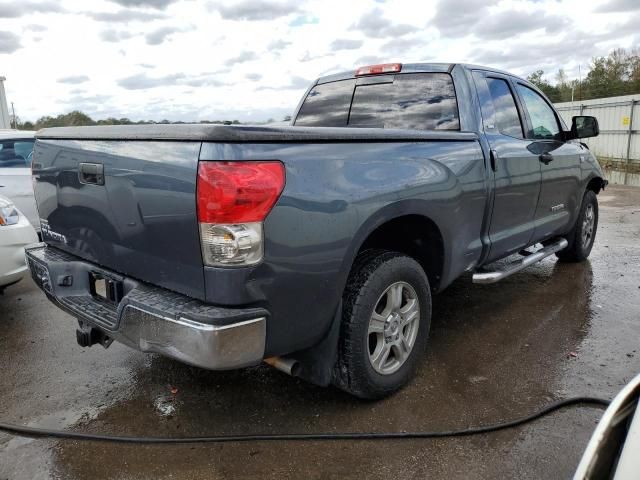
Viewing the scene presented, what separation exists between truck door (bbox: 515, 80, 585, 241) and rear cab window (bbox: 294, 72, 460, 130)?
3.39 ft

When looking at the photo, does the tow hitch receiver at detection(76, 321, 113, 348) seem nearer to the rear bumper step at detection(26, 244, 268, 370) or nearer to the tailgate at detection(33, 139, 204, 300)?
the rear bumper step at detection(26, 244, 268, 370)

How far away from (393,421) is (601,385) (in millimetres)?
1370

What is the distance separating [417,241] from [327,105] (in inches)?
67.1

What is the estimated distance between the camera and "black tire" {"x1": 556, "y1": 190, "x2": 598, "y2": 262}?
5.54m

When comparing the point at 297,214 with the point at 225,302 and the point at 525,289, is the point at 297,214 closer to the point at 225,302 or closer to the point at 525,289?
the point at 225,302

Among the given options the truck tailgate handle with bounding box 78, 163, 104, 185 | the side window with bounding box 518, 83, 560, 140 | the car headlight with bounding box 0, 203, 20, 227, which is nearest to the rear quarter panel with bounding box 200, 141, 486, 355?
the truck tailgate handle with bounding box 78, 163, 104, 185

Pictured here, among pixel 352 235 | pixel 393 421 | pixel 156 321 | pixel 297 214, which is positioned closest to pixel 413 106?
pixel 352 235

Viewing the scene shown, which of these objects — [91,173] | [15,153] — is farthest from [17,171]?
[91,173]

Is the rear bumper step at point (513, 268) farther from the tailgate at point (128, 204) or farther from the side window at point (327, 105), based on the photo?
the tailgate at point (128, 204)

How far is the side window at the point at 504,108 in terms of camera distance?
4043 millimetres

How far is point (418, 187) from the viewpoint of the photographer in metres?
2.91

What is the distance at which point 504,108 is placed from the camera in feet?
13.7

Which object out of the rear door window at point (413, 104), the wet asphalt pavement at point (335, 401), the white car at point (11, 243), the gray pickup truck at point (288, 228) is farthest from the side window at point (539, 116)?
the white car at point (11, 243)

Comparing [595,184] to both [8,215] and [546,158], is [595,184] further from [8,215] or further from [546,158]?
[8,215]
